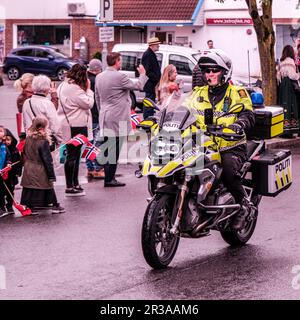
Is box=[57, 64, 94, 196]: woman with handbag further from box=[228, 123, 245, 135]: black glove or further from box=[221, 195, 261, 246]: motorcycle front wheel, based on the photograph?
box=[228, 123, 245, 135]: black glove

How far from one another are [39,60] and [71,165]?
1181 inches

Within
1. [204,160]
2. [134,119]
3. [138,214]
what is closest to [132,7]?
[134,119]

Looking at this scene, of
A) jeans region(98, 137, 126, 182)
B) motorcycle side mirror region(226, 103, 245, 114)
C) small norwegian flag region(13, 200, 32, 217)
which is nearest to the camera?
motorcycle side mirror region(226, 103, 245, 114)

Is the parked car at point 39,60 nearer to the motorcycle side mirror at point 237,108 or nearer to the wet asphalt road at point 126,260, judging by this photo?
the wet asphalt road at point 126,260

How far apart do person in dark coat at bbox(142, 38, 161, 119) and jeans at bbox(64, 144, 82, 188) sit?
6024mm

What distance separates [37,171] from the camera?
38.8ft

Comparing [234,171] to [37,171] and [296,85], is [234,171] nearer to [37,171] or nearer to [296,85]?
[37,171]

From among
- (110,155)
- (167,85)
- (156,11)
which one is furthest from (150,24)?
(110,155)

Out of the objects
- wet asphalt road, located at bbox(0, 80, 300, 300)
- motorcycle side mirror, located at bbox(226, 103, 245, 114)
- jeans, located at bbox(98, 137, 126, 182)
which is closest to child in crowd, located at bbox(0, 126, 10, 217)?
wet asphalt road, located at bbox(0, 80, 300, 300)

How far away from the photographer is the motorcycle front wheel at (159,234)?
8.38 meters

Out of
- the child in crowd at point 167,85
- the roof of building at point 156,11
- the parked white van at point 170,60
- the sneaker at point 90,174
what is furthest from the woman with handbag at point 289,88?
the roof of building at point 156,11

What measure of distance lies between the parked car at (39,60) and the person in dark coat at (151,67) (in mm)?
22631

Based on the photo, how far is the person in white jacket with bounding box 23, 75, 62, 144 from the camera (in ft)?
41.9

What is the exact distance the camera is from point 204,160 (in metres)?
8.82
